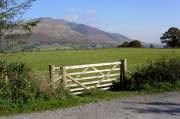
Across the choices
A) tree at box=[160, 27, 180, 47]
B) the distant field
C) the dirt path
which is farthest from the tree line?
the dirt path

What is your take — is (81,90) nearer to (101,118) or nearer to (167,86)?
(167,86)

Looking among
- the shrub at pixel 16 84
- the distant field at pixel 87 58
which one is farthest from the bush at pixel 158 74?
the distant field at pixel 87 58

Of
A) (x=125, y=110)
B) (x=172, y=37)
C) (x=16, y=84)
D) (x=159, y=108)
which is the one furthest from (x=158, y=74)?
(x=172, y=37)

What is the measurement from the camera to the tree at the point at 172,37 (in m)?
104

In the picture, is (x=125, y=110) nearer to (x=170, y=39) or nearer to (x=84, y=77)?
(x=84, y=77)

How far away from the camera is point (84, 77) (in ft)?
73.0

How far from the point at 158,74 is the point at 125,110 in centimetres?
806

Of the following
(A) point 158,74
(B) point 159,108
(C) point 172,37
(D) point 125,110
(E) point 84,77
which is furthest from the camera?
(C) point 172,37

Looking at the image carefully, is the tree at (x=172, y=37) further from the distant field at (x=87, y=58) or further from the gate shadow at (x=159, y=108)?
the gate shadow at (x=159, y=108)

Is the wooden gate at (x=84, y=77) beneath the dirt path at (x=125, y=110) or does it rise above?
above

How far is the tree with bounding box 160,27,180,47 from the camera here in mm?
104062

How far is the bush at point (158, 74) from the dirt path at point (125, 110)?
164 inches

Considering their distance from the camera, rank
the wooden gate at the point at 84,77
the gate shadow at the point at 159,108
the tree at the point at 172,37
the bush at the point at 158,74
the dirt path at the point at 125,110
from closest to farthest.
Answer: the dirt path at the point at 125,110
the gate shadow at the point at 159,108
the wooden gate at the point at 84,77
the bush at the point at 158,74
the tree at the point at 172,37

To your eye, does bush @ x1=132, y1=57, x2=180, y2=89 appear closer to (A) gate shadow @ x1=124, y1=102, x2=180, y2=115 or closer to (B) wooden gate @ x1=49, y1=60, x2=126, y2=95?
(B) wooden gate @ x1=49, y1=60, x2=126, y2=95
